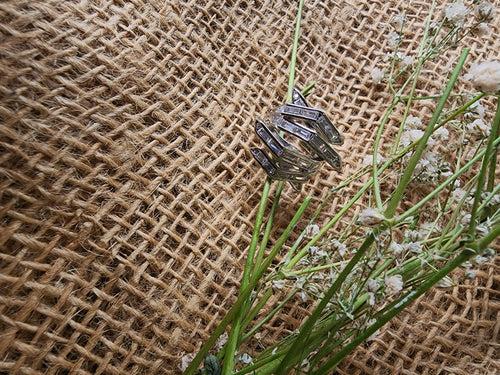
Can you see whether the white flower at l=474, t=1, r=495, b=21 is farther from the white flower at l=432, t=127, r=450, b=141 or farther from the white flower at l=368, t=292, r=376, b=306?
the white flower at l=368, t=292, r=376, b=306

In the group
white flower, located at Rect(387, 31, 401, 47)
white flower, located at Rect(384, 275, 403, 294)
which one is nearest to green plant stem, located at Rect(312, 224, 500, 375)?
white flower, located at Rect(384, 275, 403, 294)

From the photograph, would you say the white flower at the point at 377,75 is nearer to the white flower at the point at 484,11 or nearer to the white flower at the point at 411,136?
the white flower at the point at 411,136

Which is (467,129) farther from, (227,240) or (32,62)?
(32,62)

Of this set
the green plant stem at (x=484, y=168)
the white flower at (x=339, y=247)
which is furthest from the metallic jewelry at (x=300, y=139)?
the green plant stem at (x=484, y=168)

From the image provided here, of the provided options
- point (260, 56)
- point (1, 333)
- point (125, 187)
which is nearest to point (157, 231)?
point (125, 187)

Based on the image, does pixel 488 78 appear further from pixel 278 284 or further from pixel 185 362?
pixel 185 362

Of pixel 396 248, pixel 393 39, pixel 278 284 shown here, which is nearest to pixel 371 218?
pixel 396 248

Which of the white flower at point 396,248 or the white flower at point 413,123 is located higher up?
the white flower at point 413,123
